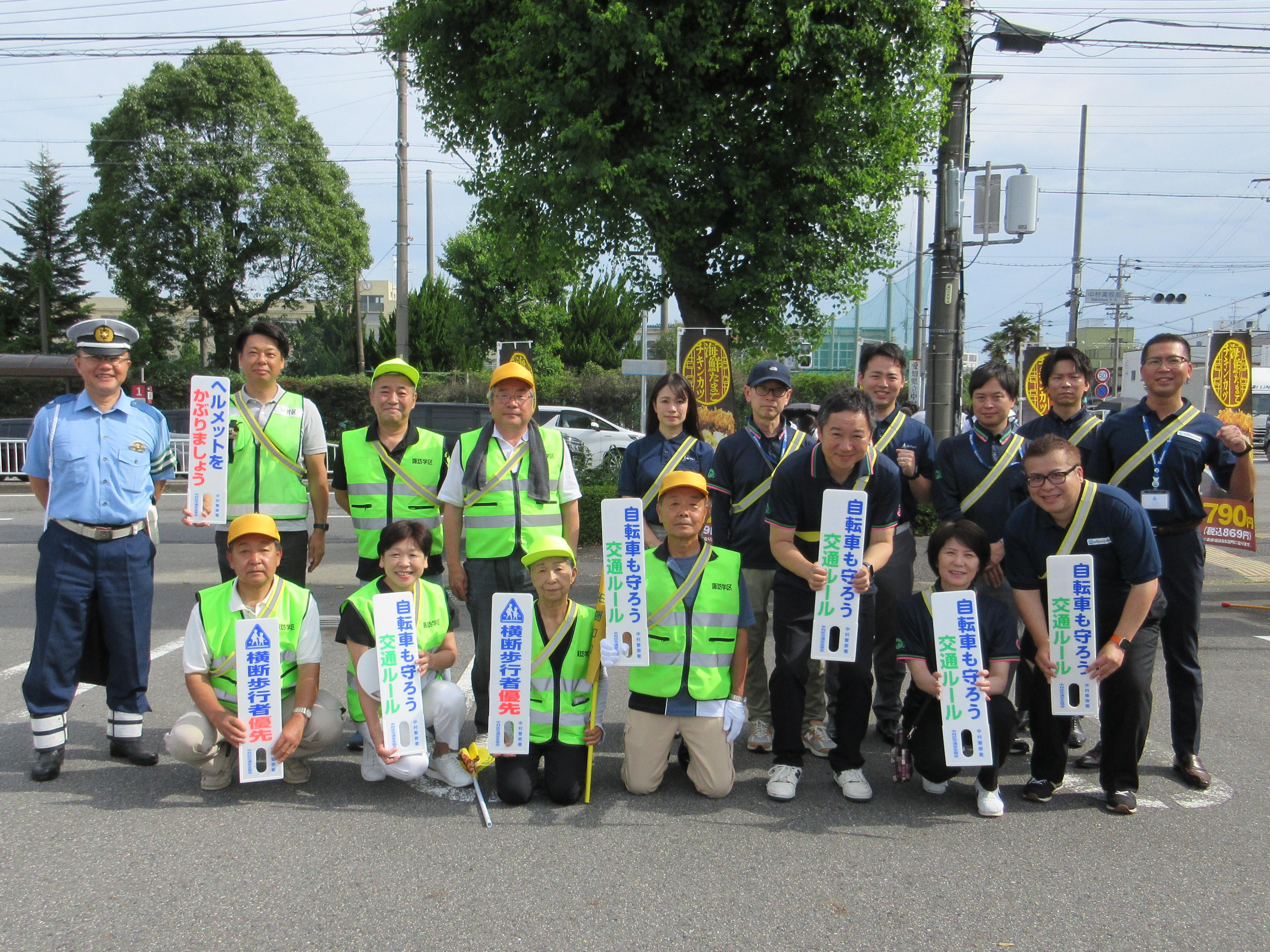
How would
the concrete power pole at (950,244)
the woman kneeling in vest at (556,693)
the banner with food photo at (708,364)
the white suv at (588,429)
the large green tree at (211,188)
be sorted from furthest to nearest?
the large green tree at (211,188)
the white suv at (588,429)
the banner with food photo at (708,364)
the concrete power pole at (950,244)
the woman kneeling in vest at (556,693)

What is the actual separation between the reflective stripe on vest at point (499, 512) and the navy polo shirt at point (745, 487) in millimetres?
880

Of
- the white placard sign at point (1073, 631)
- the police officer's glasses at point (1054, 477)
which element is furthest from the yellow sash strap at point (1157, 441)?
the white placard sign at point (1073, 631)

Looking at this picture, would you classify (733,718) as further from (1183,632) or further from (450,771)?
(1183,632)

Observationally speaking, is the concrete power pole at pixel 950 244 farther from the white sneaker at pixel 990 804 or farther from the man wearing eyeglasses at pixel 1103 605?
the white sneaker at pixel 990 804

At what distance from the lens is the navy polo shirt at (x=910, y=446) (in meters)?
4.86

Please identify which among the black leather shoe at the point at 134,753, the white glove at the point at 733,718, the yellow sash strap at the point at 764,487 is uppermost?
the yellow sash strap at the point at 764,487

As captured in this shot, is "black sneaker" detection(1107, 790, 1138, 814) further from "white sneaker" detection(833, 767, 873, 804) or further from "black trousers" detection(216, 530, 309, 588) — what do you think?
"black trousers" detection(216, 530, 309, 588)

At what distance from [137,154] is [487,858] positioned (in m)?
28.4

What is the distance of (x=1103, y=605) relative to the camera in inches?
155

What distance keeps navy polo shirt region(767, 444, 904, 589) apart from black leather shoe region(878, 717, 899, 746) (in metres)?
1.13

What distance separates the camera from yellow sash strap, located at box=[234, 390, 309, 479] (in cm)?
460

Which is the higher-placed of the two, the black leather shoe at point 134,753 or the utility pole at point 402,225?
the utility pole at point 402,225

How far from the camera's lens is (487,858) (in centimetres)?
339

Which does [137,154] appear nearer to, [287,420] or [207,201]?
[207,201]
